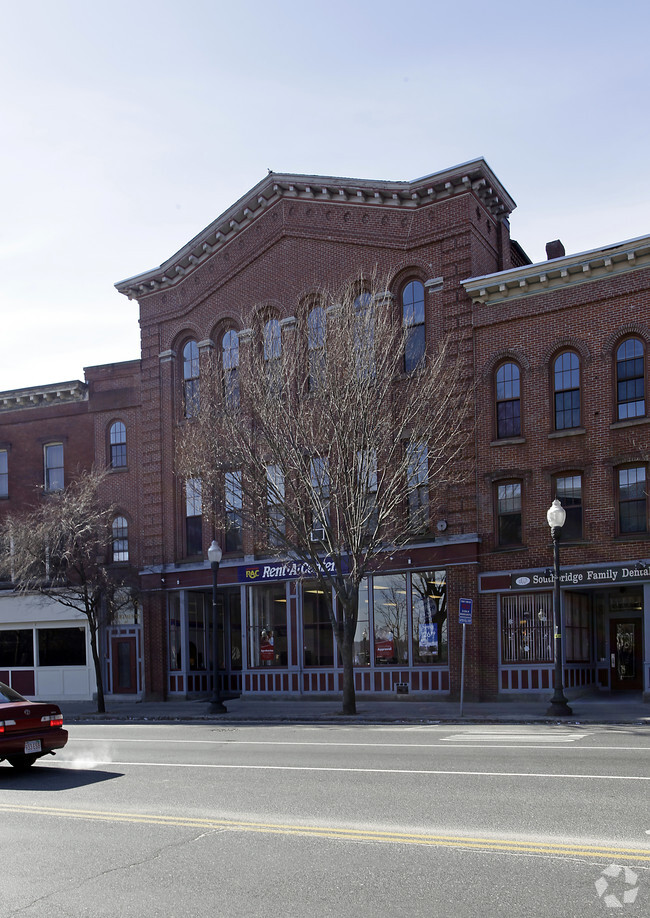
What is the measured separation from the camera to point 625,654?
26.1m

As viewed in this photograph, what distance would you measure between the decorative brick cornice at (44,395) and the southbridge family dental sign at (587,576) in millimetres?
17718

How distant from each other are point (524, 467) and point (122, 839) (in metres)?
18.2

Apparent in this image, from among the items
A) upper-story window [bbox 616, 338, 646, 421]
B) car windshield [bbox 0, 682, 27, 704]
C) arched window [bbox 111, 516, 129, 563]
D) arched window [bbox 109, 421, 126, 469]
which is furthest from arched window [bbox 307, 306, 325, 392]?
car windshield [bbox 0, 682, 27, 704]

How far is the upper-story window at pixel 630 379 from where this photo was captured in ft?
78.7

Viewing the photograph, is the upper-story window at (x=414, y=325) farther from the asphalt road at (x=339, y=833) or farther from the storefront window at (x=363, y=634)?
the asphalt road at (x=339, y=833)

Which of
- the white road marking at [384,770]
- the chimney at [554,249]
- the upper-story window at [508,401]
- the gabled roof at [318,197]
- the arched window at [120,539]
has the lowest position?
the white road marking at [384,770]

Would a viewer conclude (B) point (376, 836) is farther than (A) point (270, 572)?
No

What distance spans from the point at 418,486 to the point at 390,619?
4983 mm

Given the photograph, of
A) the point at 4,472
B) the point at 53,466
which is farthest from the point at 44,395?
the point at 4,472

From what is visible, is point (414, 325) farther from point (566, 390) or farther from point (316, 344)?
point (566, 390)

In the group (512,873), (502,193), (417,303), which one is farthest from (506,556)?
(512,873)

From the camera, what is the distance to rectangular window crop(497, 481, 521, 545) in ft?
83.8

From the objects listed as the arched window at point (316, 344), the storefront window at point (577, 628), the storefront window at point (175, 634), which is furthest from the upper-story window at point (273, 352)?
the storefront window at point (577, 628)

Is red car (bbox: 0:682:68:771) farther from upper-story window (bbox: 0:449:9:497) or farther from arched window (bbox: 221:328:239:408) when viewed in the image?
upper-story window (bbox: 0:449:9:497)
